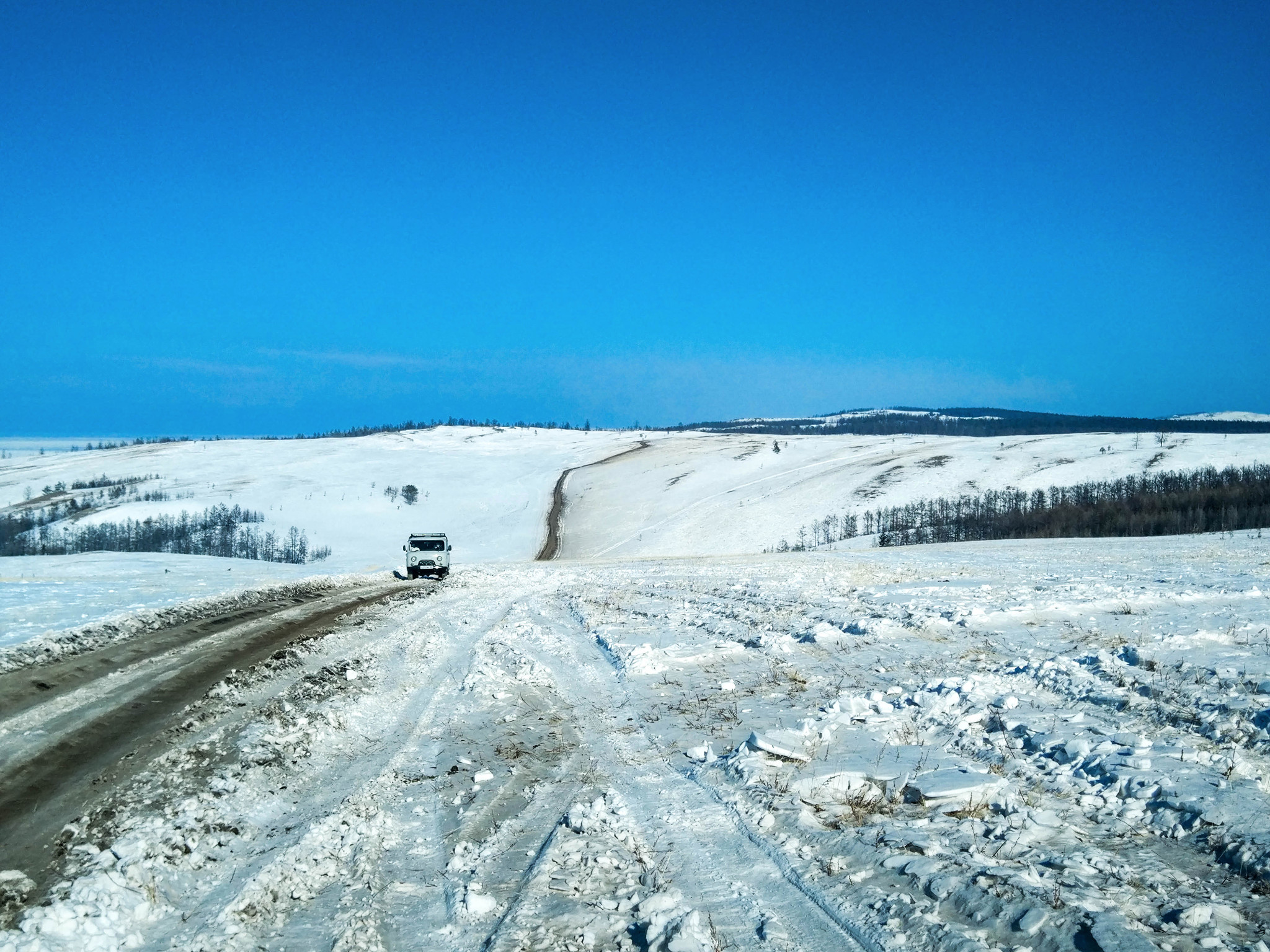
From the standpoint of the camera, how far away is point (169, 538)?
252ft

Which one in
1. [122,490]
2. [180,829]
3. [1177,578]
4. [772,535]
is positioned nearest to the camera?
[180,829]

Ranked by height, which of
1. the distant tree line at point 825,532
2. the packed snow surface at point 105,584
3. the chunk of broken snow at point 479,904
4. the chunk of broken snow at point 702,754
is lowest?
the distant tree line at point 825,532

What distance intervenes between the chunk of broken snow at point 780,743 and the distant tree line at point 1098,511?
6184cm

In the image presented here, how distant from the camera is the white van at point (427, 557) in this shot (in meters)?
35.5

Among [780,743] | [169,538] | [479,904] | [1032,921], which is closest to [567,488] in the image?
[169,538]

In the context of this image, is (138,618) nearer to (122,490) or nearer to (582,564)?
(582,564)

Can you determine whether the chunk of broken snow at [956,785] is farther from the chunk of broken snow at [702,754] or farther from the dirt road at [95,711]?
the dirt road at [95,711]

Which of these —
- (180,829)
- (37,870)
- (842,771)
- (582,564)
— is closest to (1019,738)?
(842,771)

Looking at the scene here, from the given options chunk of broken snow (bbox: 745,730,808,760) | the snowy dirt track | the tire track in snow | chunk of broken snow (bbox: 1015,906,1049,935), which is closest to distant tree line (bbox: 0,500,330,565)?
the snowy dirt track

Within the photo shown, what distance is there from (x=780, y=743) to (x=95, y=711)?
9463 millimetres

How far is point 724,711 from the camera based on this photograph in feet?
33.4

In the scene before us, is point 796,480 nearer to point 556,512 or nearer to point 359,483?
point 556,512

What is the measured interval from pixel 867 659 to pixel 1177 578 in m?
16.0

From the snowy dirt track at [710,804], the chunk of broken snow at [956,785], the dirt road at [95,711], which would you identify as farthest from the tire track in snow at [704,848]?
the dirt road at [95,711]
